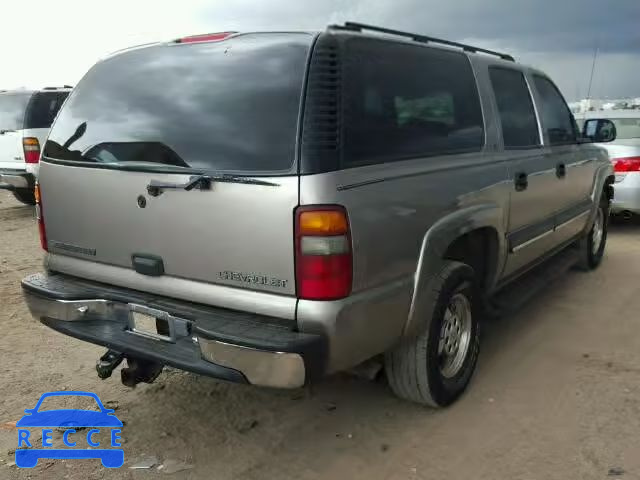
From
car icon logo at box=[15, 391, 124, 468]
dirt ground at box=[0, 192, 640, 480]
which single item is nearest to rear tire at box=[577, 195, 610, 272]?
dirt ground at box=[0, 192, 640, 480]

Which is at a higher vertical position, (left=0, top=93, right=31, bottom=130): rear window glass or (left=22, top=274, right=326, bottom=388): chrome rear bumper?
(left=0, top=93, right=31, bottom=130): rear window glass

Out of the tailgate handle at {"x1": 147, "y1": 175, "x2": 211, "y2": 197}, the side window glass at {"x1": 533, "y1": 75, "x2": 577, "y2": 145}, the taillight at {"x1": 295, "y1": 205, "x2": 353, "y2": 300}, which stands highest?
the side window glass at {"x1": 533, "y1": 75, "x2": 577, "y2": 145}

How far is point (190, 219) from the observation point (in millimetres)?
2637

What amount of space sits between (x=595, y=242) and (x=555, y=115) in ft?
6.23

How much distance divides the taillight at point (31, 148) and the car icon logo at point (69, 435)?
683cm

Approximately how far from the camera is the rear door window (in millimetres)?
3938

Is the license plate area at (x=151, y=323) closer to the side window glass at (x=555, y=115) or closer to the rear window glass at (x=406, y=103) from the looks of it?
the rear window glass at (x=406, y=103)

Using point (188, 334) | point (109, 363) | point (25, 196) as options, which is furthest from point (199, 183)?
point (25, 196)

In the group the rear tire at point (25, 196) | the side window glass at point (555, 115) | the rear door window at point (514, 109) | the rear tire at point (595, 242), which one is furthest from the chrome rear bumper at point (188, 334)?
the rear tire at point (25, 196)

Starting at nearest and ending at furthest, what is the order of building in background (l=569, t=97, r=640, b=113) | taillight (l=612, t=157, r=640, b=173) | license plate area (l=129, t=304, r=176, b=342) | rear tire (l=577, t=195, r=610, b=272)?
license plate area (l=129, t=304, r=176, b=342)
rear tire (l=577, t=195, r=610, b=272)
taillight (l=612, t=157, r=640, b=173)
building in background (l=569, t=97, r=640, b=113)

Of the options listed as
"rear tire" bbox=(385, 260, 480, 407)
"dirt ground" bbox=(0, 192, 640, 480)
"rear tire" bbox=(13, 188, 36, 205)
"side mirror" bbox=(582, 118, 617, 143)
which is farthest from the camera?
"rear tire" bbox=(13, 188, 36, 205)

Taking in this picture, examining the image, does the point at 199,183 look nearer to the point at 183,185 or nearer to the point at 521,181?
the point at 183,185

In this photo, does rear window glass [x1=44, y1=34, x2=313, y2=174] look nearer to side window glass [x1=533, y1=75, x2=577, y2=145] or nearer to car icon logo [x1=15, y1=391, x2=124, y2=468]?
car icon logo [x1=15, y1=391, x2=124, y2=468]

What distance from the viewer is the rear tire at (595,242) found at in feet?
19.6
